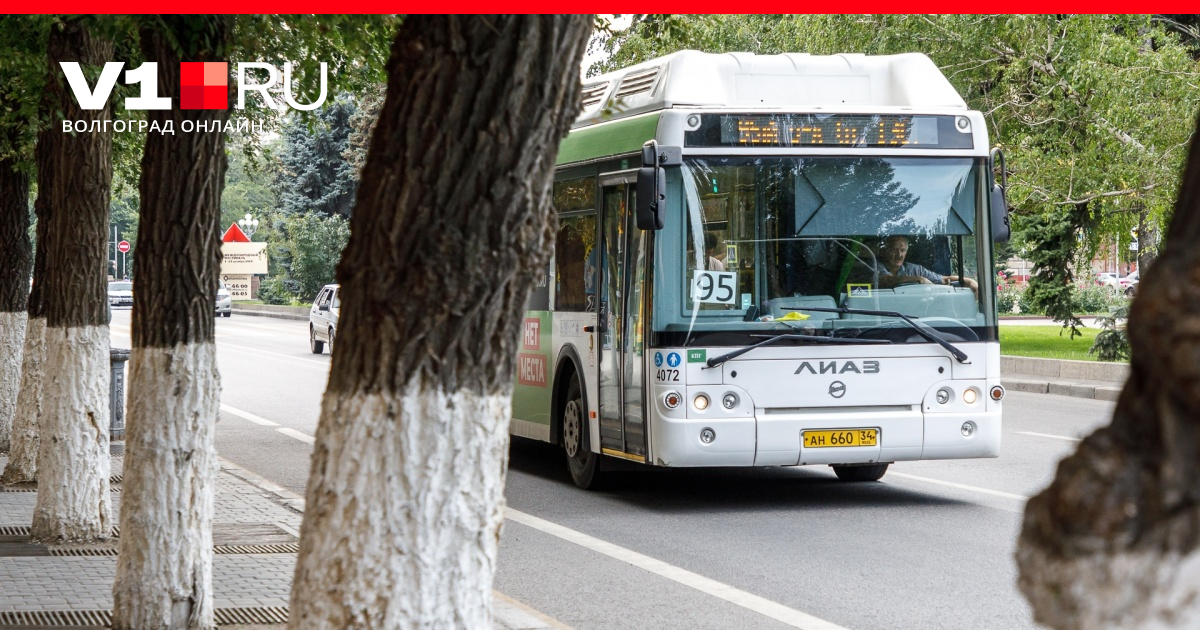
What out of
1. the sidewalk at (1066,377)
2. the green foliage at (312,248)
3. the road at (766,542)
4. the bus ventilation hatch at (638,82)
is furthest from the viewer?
the green foliage at (312,248)

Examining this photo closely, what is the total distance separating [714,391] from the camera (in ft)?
33.5

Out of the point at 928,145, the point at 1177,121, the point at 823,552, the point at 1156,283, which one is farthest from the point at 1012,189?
the point at 1156,283

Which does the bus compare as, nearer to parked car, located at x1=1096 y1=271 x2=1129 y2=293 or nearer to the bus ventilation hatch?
the bus ventilation hatch

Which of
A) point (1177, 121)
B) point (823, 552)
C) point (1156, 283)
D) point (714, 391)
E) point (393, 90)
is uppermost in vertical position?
point (1177, 121)

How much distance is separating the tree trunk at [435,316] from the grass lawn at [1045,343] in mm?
22133

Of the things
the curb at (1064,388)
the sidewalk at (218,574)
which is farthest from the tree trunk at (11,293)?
the curb at (1064,388)

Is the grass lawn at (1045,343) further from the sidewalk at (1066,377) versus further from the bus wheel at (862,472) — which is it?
the bus wheel at (862,472)

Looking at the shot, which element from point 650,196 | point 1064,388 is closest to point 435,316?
point 650,196

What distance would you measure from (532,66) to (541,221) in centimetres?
38

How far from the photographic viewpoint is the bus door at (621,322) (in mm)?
10555

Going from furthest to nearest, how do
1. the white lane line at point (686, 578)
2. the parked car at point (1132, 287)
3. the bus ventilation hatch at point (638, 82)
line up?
the bus ventilation hatch at point (638, 82), the white lane line at point (686, 578), the parked car at point (1132, 287)

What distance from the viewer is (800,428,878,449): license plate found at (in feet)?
33.9

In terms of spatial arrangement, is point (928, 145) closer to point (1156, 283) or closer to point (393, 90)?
point (393, 90)

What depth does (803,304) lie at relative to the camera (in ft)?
33.8
